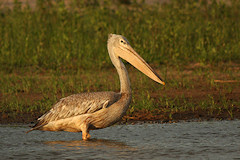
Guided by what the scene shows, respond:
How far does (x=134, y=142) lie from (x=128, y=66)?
517 centimetres

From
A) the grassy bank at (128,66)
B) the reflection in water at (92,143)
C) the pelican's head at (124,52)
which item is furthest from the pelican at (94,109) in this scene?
the grassy bank at (128,66)

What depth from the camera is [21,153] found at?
19.0 ft

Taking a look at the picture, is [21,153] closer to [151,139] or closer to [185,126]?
[151,139]

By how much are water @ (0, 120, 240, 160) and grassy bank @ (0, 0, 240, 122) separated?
0.68 m

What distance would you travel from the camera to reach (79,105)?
6.50 metres

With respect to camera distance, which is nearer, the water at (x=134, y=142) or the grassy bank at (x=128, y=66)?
the water at (x=134, y=142)

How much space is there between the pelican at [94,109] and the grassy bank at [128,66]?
1135 mm

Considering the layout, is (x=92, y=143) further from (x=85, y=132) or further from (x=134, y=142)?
(x=134, y=142)

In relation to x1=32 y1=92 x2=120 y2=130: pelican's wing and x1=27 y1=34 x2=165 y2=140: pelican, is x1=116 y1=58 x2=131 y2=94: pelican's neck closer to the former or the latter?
x1=27 y1=34 x2=165 y2=140: pelican

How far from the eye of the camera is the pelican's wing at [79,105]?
6.37 m

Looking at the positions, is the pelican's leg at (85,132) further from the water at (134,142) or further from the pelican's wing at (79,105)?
the pelican's wing at (79,105)

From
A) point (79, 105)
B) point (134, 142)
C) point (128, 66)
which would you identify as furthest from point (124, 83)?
point (128, 66)

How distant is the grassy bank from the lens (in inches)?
330

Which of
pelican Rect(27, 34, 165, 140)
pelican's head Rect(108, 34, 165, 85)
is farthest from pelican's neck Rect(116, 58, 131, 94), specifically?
pelican's head Rect(108, 34, 165, 85)
